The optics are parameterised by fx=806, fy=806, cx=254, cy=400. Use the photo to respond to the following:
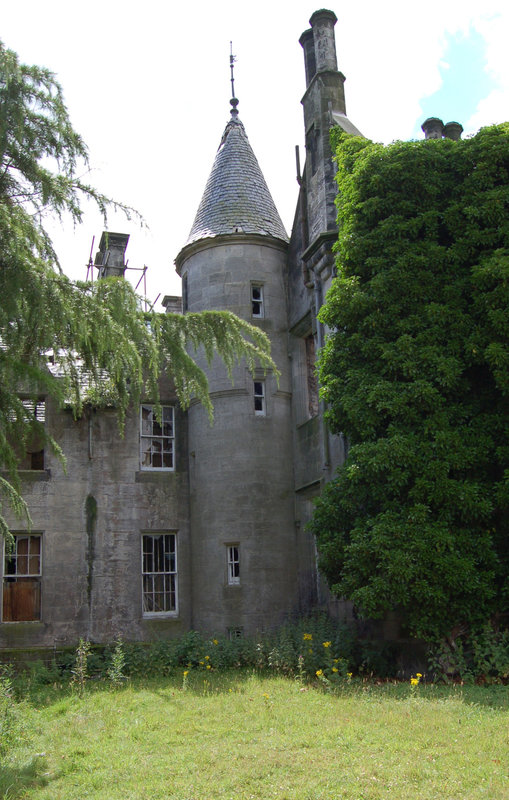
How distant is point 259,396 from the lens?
784 inches

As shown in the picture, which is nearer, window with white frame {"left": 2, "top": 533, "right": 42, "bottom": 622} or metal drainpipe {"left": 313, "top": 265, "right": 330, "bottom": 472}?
metal drainpipe {"left": 313, "top": 265, "right": 330, "bottom": 472}

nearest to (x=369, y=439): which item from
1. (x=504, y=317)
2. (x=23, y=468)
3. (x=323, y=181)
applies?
(x=504, y=317)

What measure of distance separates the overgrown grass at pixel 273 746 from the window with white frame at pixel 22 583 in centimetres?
642

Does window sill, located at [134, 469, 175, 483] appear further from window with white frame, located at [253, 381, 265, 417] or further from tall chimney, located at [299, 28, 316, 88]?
tall chimney, located at [299, 28, 316, 88]

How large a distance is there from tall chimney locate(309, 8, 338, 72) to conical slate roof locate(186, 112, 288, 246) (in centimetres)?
320

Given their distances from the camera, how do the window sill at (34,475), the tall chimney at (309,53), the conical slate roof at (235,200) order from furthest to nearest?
the conical slate roof at (235,200)
the tall chimney at (309,53)
the window sill at (34,475)

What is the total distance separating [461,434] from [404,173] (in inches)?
195

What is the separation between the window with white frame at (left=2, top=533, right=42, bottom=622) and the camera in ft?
59.5

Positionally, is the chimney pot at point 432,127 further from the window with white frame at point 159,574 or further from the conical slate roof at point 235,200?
the window with white frame at point 159,574

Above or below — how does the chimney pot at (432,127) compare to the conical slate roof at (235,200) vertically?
above

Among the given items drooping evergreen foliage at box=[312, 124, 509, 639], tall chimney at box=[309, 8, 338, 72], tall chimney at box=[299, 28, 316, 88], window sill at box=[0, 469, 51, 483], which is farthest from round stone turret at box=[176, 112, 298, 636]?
drooping evergreen foliage at box=[312, 124, 509, 639]

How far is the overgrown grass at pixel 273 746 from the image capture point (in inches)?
291

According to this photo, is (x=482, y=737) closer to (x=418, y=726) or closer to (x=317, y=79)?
(x=418, y=726)

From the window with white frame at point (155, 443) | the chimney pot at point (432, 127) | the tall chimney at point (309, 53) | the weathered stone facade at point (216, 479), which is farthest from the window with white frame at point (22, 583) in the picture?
the chimney pot at point (432, 127)
